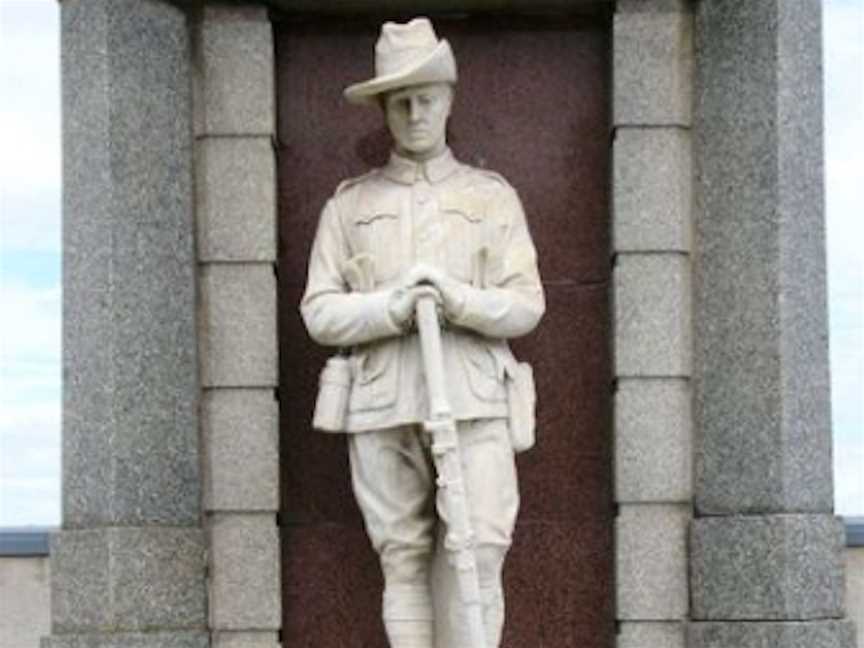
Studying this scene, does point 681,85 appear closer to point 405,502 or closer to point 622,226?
point 622,226

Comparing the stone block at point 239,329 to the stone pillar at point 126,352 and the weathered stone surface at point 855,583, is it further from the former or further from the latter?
the weathered stone surface at point 855,583

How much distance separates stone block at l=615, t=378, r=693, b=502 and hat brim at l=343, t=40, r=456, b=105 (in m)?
1.63

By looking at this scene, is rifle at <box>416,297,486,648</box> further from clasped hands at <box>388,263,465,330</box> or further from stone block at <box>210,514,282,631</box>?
stone block at <box>210,514,282,631</box>

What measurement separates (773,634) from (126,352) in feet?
9.62

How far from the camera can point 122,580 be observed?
877cm

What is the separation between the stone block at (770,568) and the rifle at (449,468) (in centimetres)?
123

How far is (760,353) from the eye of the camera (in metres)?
9.05

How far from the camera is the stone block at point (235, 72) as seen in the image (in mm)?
9289

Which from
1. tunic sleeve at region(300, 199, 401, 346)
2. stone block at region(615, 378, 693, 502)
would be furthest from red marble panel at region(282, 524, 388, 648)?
stone block at region(615, 378, 693, 502)

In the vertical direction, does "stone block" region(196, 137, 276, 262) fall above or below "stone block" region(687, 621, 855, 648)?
above

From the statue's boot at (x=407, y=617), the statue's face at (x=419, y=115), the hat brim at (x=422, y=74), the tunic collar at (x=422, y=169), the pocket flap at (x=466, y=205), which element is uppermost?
the hat brim at (x=422, y=74)

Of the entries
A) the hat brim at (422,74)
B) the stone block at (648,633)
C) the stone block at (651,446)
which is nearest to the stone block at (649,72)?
the hat brim at (422,74)

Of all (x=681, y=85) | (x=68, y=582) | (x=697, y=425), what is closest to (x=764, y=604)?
(x=697, y=425)

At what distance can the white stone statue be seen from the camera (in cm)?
842
